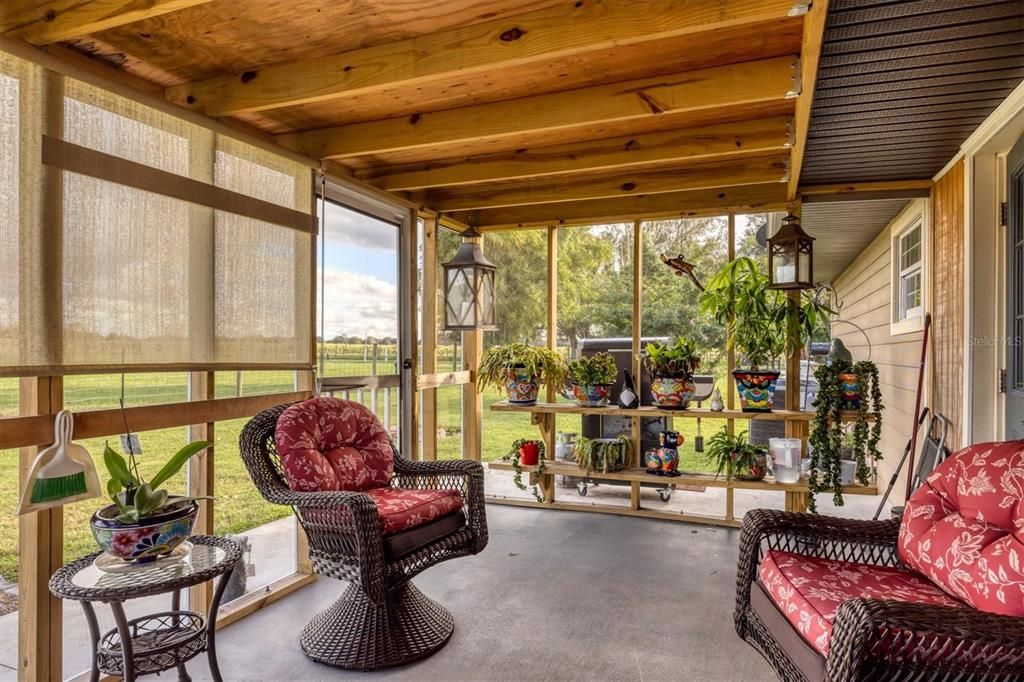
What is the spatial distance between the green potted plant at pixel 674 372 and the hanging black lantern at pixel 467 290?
3.84 feet

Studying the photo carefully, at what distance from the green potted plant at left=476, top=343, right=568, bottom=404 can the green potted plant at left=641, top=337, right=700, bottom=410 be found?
2.38ft

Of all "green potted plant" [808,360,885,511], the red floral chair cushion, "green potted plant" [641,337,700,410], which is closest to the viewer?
the red floral chair cushion

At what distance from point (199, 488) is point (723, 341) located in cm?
332

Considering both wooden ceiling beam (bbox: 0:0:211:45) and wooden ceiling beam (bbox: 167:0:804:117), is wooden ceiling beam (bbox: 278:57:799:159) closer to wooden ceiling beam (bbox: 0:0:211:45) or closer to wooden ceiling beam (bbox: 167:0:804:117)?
wooden ceiling beam (bbox: 167:0:804:117)

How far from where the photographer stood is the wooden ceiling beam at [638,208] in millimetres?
3998

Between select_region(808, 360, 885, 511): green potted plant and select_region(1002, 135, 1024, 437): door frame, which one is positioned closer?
select_region(1002, 135, 1024, 437): door frame

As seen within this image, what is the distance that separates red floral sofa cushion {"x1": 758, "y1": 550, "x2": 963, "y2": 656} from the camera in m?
1.52

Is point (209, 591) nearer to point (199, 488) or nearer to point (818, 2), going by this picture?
point (199, 488)

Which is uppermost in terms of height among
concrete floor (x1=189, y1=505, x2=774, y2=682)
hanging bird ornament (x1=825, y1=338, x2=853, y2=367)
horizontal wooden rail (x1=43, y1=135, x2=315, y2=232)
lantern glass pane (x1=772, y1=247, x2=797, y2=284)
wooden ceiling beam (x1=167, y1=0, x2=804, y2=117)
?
wooden ceiling beam (x1=167, y1=0, x2=804, y2=117)

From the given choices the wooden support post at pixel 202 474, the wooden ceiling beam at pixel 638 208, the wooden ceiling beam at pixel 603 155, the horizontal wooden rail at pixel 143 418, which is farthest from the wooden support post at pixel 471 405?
the wooden support post at pixel 202 474

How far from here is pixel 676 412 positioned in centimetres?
393

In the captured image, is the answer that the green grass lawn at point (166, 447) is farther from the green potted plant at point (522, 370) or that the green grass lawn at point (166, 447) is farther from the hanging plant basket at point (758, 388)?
the green potted plant at point (522, 370)

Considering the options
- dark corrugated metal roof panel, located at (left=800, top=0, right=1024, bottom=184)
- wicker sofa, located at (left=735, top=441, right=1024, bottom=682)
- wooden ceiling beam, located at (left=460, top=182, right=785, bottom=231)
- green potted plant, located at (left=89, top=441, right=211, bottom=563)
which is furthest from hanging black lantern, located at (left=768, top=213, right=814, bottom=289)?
green potted plant, located at (left=89, top=441, right=211, bottom=563)

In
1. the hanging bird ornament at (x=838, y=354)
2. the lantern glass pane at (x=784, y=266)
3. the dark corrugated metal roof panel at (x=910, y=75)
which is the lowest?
the hanging bird ornament at (x=838, y=354)
